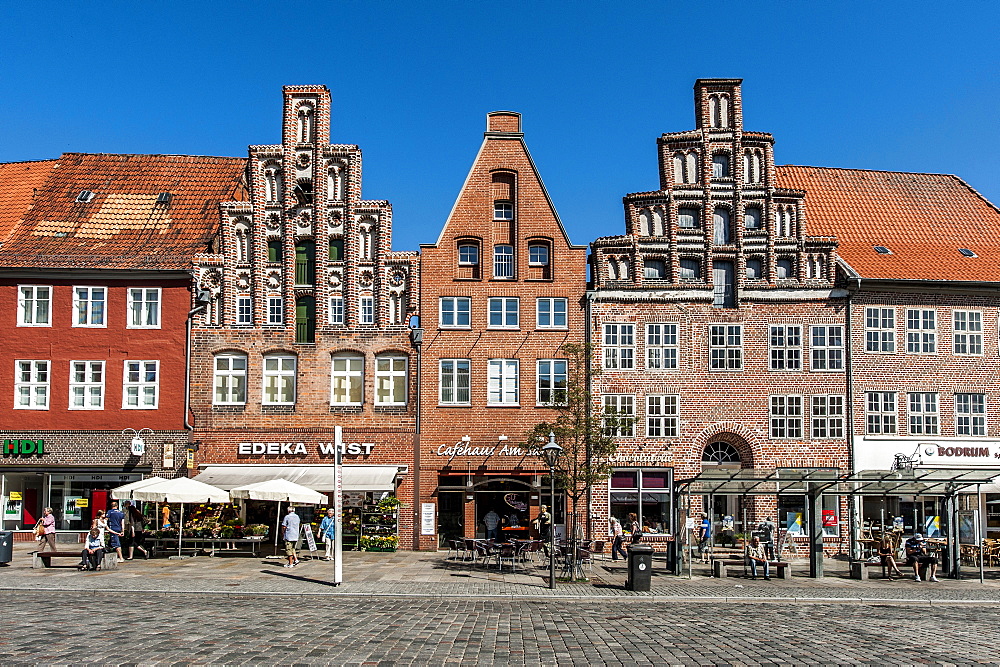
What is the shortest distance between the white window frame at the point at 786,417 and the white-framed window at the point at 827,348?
147 cm

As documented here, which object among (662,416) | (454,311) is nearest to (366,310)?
(454,311)

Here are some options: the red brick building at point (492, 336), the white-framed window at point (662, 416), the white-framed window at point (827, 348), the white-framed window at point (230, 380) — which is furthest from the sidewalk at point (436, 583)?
the white-framed window at point (827, 348)

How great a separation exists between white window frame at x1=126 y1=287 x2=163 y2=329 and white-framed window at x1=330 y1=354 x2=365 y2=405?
265 inches

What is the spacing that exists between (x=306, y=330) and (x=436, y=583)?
47.1ft

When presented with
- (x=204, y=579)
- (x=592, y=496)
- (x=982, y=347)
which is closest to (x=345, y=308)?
(x=592, y=496)

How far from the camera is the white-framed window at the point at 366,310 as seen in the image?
36.1 meters

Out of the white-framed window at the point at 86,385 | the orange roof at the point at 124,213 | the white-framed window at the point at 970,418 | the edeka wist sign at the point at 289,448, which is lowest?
the edeka wist sign at the point at 289,448

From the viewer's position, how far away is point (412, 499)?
3469 centimetres

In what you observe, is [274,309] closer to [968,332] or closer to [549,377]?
[549,377]

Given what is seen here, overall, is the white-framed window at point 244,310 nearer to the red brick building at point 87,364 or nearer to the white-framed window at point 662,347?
the red brick building at point 87,364

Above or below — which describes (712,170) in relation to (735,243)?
above

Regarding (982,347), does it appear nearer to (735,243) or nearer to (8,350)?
(735,243)

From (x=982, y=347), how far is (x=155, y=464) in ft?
101

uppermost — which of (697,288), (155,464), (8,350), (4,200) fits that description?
(4,200)
